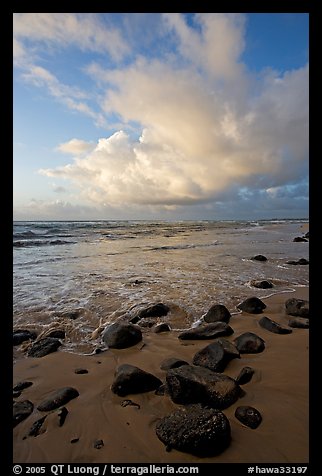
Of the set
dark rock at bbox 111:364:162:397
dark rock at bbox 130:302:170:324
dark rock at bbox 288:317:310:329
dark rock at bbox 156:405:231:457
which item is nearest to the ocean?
dark rock at bbox 130:302:170:324

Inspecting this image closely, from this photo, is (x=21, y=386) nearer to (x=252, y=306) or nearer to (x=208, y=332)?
(x=208, y=332)

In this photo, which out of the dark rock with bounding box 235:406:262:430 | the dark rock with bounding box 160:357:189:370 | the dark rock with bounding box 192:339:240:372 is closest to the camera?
the dark rock with bounding box 235:406:262:430

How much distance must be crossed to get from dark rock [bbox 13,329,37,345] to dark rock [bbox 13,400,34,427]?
195cm

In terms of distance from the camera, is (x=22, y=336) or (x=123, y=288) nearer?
(x=22, y=336)

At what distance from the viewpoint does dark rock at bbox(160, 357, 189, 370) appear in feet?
12.0

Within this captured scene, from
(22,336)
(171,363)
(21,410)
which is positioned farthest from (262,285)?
(21,410)

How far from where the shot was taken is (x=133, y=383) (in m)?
3.14

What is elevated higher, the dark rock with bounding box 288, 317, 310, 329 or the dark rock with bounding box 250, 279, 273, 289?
the dark rock with bounding box 250, 279, 273, 289

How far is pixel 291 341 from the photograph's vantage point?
436cm

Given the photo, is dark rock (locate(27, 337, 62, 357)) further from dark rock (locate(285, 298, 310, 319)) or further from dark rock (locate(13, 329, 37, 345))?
dark rock (locate(285, 298, 310, 319))

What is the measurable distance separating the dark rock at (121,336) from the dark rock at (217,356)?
132 centimetres

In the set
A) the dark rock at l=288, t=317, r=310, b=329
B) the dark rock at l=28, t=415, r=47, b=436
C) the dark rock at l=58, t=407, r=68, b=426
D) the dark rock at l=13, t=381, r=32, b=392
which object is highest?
the dark rock at l=288, t=317, r=310, b=329

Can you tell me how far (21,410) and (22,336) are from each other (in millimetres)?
2209
